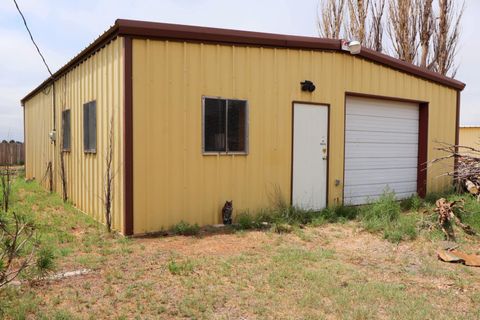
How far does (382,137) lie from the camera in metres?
9.73

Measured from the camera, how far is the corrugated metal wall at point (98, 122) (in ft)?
20.9

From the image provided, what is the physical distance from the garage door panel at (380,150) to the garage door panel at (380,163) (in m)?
0.08

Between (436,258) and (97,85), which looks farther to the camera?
(97,85)

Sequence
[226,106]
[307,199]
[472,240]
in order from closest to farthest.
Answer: [472,240]
[226,106]
[307,199]

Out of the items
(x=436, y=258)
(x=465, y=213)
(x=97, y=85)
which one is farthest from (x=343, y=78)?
(x=97, y=85)

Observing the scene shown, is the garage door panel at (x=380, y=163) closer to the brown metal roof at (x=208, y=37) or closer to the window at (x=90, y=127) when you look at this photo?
the brown metal roof at (x=208, y=37)

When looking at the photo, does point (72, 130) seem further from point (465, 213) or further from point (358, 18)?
point (358, 18)

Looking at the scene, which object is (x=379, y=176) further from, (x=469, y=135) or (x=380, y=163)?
(x=469, y=135)

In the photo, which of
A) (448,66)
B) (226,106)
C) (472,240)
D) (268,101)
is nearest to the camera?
(472,240)

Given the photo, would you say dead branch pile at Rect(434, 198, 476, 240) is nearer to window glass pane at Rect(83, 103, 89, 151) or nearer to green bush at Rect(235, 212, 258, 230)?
green bush at Rect(235, 212, 258, 230)

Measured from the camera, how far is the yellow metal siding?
6320 mm

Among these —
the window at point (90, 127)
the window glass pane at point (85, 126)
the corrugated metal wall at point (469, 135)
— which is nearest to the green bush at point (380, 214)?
the window at point (90, 127)

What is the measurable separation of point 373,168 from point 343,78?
2.34 metres

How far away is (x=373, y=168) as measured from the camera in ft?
31.3
